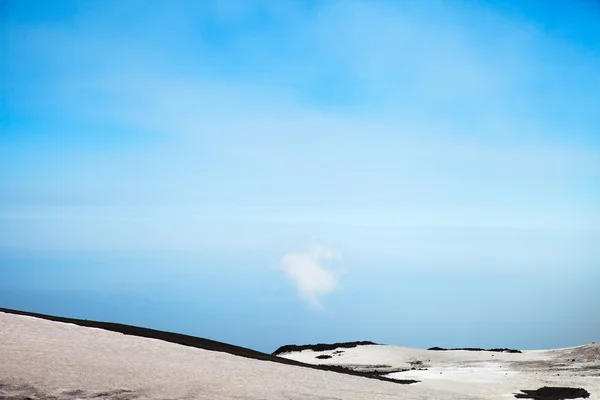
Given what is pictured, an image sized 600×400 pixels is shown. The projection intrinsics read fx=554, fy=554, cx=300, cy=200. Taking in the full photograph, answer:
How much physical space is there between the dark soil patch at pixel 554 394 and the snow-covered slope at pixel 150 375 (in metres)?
0.79

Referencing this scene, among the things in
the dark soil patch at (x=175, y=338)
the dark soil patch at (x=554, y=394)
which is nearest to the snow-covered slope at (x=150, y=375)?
the dark soil patch at (x=554, y=394)

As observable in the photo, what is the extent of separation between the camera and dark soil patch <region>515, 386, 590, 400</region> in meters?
28.1

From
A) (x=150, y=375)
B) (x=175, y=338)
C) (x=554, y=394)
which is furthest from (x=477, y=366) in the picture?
(x=150, y=375)

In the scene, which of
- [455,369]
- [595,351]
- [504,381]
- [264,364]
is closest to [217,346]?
[264,364]

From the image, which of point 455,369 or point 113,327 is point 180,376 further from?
point 455,369

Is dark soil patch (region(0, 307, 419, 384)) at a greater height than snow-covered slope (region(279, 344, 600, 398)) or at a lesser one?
lesser

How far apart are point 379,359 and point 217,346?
2665 cm

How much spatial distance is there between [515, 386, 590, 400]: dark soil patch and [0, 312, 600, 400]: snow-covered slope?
0.79 m

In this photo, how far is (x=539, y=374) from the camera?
36656 mm

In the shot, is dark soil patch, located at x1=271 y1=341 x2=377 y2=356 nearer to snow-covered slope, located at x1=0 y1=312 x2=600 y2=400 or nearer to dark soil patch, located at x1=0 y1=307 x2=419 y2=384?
snow-covered slope, located at x1=0 y1=312 x2=600 y2=400

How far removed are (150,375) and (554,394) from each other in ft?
69.3

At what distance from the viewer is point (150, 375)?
20.1m

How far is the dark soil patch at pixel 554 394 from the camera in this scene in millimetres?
28150

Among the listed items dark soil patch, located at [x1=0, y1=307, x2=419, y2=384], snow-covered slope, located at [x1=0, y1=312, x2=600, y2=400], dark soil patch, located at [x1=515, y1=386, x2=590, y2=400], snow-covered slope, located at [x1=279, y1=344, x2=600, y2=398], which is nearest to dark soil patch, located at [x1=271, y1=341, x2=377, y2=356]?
snow-covered slope, located at [x1=279, y1=344, x2=600, y2=398]
